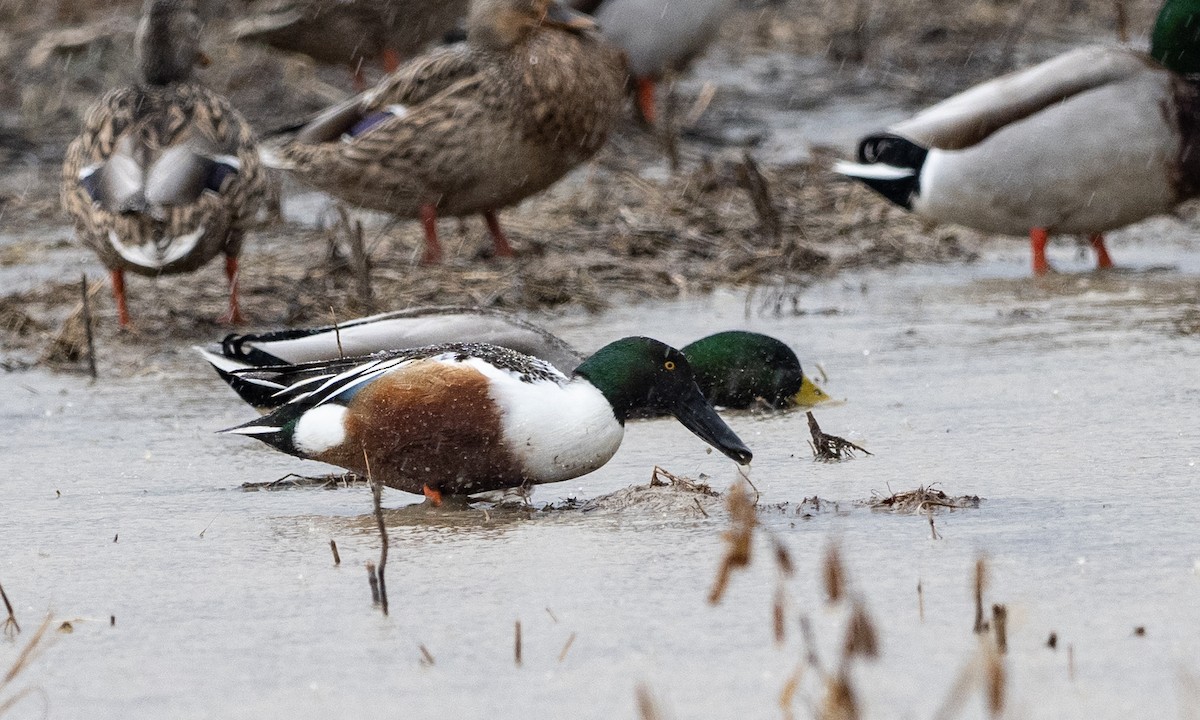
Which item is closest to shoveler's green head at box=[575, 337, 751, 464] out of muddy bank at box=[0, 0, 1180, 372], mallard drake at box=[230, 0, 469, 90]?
muddy bank at box=[0, 0, 1180, 372]

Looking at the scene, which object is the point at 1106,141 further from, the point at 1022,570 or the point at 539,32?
the point at 1022,570

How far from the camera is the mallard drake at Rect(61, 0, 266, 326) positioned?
21.2ft

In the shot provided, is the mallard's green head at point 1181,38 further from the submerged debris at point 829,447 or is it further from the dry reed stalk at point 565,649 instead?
Answer: the dry reed stalk at point 565,649

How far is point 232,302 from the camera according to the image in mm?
6852

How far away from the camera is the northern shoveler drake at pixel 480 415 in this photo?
149 inches

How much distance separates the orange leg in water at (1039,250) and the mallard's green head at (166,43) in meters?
3.58

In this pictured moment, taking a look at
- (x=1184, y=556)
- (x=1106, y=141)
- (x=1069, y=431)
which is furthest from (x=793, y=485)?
(x=1106, y=141)

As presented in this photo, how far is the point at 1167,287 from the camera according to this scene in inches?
269

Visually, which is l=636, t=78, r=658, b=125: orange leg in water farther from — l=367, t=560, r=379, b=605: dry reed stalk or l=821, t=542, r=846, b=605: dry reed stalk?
l=821, t=542, r=846, b=605: dry reed stalk

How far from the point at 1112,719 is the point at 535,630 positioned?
36.9 inches

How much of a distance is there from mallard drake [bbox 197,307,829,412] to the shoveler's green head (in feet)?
2.55

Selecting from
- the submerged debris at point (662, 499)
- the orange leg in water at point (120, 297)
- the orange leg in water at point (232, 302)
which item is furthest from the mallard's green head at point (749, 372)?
the orange leg in water at point (120, 297)

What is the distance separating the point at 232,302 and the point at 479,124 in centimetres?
132

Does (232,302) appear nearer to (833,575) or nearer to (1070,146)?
(1070,146)
